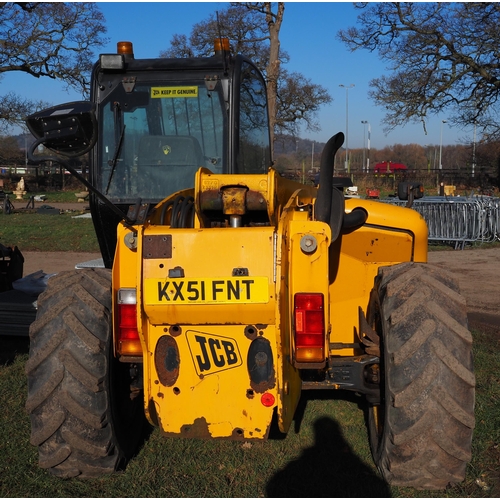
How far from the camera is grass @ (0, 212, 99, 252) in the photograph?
16.2 meters

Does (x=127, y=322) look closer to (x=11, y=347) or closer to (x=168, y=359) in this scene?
(x=168, y=359)

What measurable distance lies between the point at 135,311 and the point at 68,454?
3.09ft

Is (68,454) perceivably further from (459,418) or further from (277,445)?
(459,418)

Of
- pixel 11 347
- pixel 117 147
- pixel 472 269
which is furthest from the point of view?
pixel 472 269

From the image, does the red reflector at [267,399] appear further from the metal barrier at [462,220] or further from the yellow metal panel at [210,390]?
the metal barrier at [462,220]

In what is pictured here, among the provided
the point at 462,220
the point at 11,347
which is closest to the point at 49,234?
the point at 462,220

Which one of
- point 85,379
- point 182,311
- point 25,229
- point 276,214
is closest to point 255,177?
point 276,214

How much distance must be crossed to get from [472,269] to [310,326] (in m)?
9.95

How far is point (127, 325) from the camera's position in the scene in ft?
12.0

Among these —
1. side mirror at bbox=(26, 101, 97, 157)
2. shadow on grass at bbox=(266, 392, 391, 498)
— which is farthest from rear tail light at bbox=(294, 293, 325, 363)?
side mirror at bbox=(26, 101, 97, 157)

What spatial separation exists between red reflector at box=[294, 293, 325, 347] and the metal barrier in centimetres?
1303

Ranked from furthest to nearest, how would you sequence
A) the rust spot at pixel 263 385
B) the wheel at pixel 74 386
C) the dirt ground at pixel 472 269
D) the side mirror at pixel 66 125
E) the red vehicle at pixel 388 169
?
1. the red vehicle at pixel 388 169
2. the dirt ground at pixel 472 269
3. the wheel at pixel 74 386
4. the rust spot at pixel 263 385
5. the side mirror at pixel 66 125

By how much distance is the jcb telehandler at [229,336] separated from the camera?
3.43 meters

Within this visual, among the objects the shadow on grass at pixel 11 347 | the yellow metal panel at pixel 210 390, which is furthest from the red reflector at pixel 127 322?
the shadow on grass at pixel 11 347
